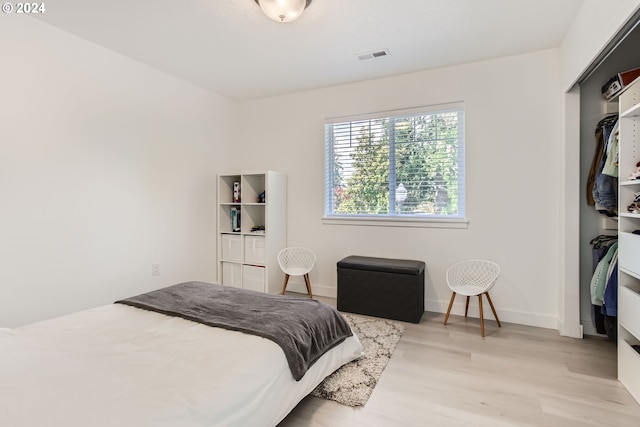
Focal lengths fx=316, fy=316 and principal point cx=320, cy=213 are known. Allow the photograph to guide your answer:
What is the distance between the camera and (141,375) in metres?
1.27

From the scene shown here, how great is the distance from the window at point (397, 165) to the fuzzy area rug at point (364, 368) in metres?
1.20

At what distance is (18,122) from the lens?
230 cm

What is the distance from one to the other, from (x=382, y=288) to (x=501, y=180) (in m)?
1.55

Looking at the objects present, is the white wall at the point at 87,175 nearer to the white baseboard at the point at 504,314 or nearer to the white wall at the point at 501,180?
the white wall at the point at 501,180

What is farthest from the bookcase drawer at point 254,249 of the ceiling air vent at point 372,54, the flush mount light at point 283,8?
the flush mount light at point 283,8

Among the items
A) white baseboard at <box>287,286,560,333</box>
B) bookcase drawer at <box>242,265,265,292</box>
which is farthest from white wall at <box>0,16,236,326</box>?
white baseboard at <box>287,286,560,333</box>

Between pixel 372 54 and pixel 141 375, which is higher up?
pixel 372 54

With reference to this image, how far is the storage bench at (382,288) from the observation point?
9.82ft

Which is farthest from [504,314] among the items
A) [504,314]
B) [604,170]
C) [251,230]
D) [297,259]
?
[251,230]

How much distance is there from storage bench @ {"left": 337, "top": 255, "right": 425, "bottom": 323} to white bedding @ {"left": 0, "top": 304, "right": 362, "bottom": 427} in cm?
138

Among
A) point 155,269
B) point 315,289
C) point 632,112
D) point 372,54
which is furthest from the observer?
point 315,289

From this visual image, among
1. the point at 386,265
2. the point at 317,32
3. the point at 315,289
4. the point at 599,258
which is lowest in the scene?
the point at 315,289

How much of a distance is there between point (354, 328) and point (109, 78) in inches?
125

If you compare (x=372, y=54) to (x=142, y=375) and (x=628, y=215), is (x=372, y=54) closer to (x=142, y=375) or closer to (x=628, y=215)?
(x=628, y=215)
